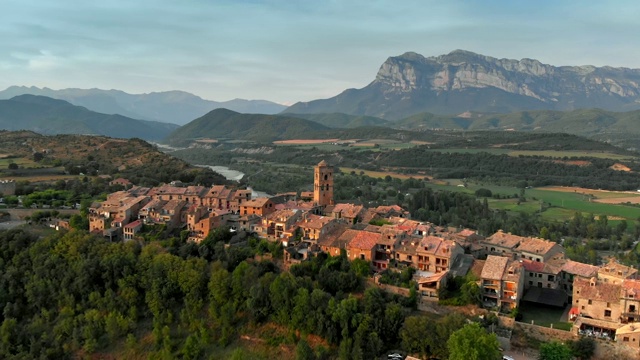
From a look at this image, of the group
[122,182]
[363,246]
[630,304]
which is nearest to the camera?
[630,304]

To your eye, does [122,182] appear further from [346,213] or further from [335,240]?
[335,240]

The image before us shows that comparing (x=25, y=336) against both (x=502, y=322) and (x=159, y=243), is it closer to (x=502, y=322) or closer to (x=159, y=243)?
(x=159, y=243)

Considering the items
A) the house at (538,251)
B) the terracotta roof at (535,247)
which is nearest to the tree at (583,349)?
the house at (538,251)

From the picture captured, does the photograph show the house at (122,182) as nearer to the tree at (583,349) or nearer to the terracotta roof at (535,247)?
the terracotta roof at (535,247)

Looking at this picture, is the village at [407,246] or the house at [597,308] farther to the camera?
the village at [407,246]

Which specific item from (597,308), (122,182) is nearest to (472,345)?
(597,308)

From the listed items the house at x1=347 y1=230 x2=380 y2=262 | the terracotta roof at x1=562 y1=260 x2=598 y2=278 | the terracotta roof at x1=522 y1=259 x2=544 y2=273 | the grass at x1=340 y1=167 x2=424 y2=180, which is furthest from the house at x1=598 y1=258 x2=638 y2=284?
the grass at x1=340 y1=167 x2=424 y2=180

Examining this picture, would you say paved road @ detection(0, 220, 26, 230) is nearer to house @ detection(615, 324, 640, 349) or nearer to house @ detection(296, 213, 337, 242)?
house @ detection(296, 213, 337, 242)
